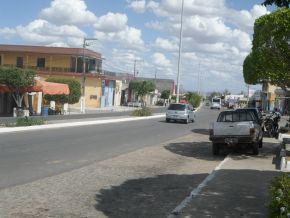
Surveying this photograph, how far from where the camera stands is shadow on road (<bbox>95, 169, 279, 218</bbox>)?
837 centimetres

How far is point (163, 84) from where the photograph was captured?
184m

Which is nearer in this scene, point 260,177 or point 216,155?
point 260,177

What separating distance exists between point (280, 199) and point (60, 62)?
244 ft

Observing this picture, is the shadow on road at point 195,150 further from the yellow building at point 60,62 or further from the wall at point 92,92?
the wall at point 92,92

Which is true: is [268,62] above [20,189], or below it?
above

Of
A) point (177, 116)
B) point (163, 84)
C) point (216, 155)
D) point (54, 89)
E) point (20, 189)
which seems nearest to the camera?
point (20, 189)

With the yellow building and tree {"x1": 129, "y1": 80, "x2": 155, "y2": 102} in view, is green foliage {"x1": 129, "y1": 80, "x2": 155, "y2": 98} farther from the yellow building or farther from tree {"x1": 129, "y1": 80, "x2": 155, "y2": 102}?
the yellow building

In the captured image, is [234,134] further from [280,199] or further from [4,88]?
[4,88]

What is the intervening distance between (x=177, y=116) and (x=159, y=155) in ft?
81.6

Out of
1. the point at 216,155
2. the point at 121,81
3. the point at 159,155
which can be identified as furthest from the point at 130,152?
the point at 121,81

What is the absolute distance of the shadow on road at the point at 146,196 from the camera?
27.8ft

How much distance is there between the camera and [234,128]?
60.0ft

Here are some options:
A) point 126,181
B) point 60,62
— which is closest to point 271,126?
point 126,181

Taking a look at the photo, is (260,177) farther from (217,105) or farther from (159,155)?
(217,105)
